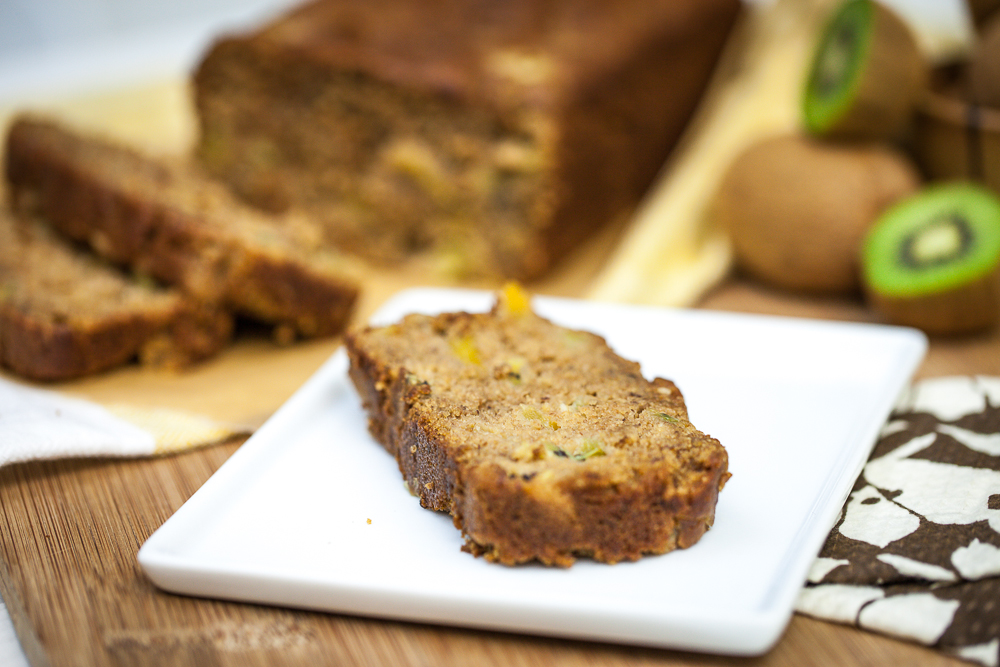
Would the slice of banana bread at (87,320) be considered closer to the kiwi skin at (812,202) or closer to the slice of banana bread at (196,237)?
the slice of banana bread at (196,237)

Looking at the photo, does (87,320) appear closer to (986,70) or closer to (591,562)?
(591,562)

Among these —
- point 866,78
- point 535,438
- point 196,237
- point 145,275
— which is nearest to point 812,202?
point 866,78

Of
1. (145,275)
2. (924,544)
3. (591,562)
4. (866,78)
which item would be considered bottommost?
(145,275)

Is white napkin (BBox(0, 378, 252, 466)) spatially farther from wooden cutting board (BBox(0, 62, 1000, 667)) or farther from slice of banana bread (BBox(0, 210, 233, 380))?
slice of banana bread (BBox(0, 210, 233, 380))

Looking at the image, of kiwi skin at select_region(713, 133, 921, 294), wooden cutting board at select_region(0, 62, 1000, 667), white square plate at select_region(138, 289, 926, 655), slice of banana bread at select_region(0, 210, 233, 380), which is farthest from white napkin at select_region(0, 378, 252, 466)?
kiwi skin at select_region(713, 133, 921, 294)

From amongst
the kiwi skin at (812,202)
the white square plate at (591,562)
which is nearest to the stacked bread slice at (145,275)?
the white square plate at (591,562)

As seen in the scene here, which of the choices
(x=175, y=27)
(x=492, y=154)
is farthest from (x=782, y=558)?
(x=175, y=27)
